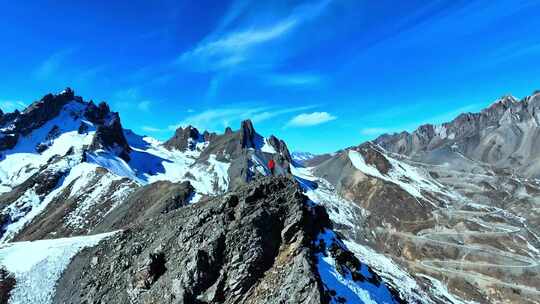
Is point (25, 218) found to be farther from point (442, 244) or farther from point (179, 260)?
point (442, 244)

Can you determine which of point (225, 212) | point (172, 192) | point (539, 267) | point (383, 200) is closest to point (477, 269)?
point (539, 267)

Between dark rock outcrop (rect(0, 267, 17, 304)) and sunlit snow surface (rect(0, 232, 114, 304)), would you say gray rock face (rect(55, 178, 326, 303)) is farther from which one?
dark rock outcrop (rect(0, 267, 17, 304))

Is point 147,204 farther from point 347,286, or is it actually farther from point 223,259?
point 347,286

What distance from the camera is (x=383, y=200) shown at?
187000 mm

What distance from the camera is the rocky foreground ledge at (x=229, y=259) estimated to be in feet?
119

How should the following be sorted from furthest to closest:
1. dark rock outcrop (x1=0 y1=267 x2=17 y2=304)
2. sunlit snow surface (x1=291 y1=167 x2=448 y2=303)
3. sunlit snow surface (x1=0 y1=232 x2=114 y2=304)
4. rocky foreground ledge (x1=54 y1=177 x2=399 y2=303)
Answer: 1. sunlit snow surface (x1=0 y1=232 x2=114 y2=304)
2. dark rock outcrop (x1=0 y1=267 x2=17 y2=304)
3. sunlit snow surface (x1=291 y1=167 x2=448 y2=303)
4. rocky foreground ledge (x1=54 y1=177 x2=399 y2=303)

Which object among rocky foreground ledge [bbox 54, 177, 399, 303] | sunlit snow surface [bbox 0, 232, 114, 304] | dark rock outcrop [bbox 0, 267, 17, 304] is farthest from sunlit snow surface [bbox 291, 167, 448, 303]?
dark rock outcrop [bbox 0, 267, 17, 304]

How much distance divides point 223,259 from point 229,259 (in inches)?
24.4

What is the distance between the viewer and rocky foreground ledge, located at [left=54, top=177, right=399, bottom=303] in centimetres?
3631

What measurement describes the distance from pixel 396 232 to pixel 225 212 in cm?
12694

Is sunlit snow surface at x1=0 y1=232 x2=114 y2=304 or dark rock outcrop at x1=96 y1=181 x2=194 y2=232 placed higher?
dark rock outcrop at x1=96 y1=181 x2=194 y2=232

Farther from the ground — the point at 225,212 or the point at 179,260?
the point at 225,212

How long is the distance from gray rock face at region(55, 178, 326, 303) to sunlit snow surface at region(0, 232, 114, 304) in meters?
2.62

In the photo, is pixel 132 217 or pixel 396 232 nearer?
pixel 132 217
